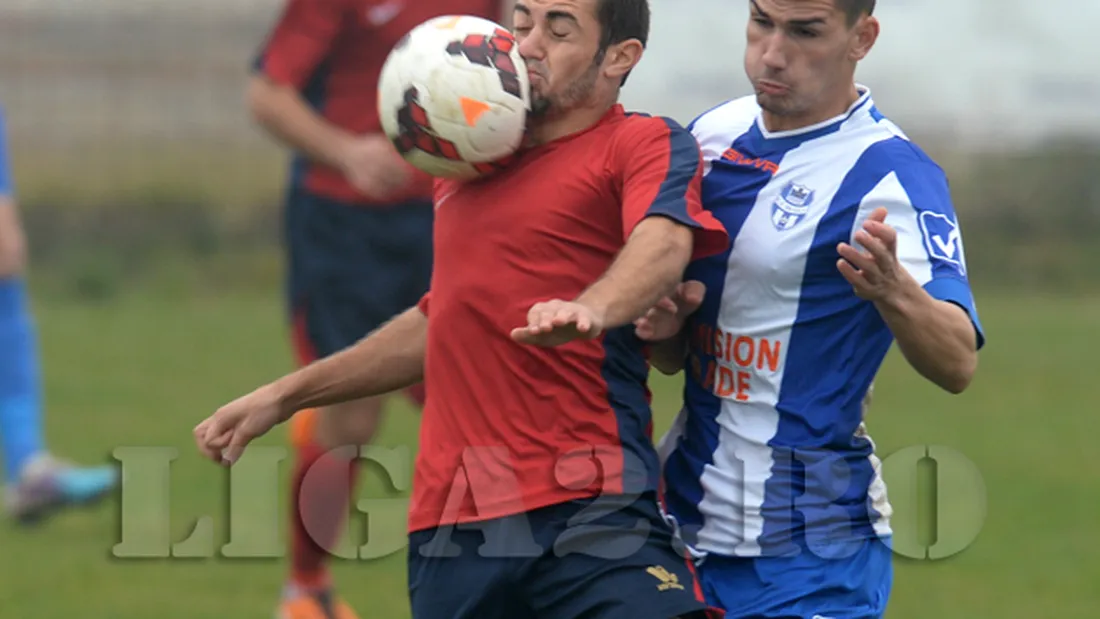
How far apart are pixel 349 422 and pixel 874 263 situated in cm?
332

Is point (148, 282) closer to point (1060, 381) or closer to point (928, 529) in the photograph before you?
point (1060, 381)

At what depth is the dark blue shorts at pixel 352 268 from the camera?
6461 millimetres

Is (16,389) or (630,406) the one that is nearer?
(630,406)

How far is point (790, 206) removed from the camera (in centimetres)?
362

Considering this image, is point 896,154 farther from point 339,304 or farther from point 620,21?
point 339,304

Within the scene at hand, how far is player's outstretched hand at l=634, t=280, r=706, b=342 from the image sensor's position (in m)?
3.62

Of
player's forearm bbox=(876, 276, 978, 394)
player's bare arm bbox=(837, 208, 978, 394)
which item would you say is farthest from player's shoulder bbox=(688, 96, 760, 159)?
player's forearm bbox=(876, 276, 978, 394)

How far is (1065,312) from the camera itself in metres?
15.9

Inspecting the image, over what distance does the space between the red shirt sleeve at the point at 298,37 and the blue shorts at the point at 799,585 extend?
3.28m

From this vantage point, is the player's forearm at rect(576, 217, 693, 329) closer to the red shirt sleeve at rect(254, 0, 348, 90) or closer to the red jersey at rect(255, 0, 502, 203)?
the red jersey at rect(255, 0, 502, 203)

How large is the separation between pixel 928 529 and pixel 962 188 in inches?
506

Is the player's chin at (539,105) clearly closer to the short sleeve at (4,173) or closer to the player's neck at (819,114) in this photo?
the player's neck at (819,114)

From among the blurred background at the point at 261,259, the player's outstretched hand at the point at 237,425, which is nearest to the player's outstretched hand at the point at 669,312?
the player's outstretched hand at the point at 237,425

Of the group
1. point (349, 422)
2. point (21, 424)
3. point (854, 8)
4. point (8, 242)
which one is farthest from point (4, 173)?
point (854, 8)
